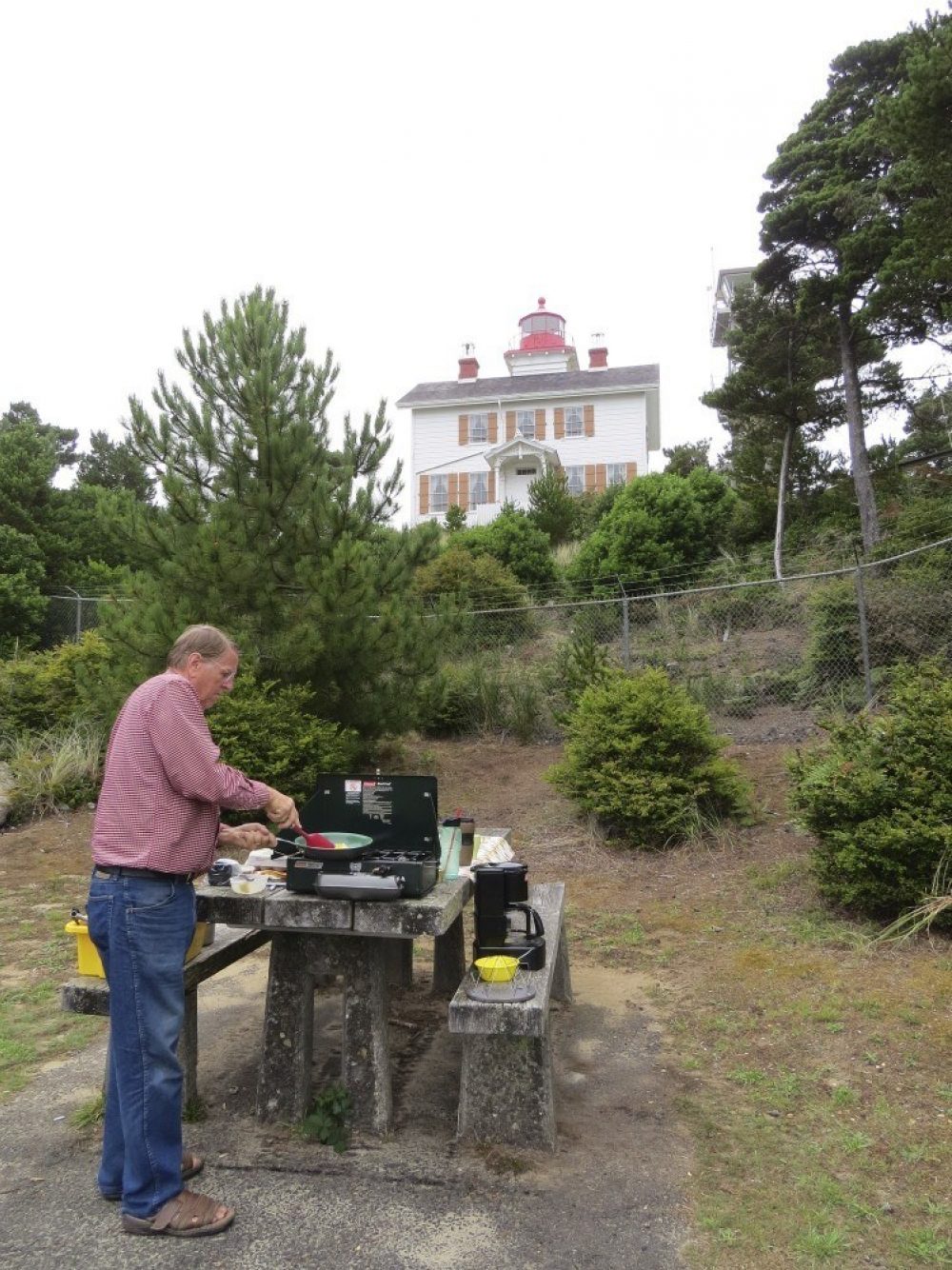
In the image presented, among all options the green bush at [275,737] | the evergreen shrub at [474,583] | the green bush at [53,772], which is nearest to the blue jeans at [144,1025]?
the green bush at [275,737]

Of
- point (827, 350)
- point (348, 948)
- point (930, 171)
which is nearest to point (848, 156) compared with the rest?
point (827, 350)

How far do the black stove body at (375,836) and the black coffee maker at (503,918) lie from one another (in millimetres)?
313

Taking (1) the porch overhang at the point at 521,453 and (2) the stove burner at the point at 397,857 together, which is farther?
(1) the porch overhang at the point at 521,453

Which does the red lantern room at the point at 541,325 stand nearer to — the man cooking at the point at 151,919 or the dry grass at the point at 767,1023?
the dry grass at the point at 767,1023

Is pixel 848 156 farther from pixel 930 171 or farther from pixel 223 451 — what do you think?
pixel 223 451

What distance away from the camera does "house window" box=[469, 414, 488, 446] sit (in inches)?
1406

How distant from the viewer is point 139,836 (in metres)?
2.57

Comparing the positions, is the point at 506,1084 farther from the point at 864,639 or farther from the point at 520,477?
the point at 520,477

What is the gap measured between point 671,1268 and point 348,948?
4.59ft

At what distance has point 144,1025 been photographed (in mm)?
2537

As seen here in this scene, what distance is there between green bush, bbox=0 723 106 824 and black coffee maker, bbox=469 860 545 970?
7.06 metres

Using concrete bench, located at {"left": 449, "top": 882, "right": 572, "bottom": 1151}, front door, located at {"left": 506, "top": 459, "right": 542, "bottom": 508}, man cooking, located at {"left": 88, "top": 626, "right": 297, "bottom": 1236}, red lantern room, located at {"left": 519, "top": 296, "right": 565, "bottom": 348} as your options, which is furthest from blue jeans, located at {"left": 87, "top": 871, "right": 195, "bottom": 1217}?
red lantern room, located at {"left": 519, "top": 296, "right": 565, "bottom": 348}

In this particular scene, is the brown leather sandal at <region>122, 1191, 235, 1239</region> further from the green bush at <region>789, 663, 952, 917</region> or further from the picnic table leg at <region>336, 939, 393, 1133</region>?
the green bush at <region>789, 663, 952, 917</region>

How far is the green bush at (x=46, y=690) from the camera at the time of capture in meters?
10.6
